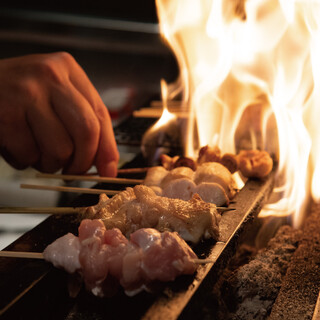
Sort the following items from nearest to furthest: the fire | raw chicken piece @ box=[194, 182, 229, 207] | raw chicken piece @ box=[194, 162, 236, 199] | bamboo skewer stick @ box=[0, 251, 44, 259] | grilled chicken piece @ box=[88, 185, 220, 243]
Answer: bamboo skewer stick @ box=[0, 251, 44, 259]
grilled chicken piece @ box=[88, 185, 220, 243]
raw chicken piece @ box=[194, 182, 229, 207]
raw chicken piece @ box=[194, 162, 236, 199]
the fire

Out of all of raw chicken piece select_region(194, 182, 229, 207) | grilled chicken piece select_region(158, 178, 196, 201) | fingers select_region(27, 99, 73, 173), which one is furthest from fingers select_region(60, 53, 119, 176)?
raw chicken piece select_region(194, 182, 229, 207)

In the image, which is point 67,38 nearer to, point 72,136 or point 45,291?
point 72,136

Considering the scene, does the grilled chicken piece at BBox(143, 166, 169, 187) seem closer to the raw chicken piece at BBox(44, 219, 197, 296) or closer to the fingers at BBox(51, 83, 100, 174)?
the fingers at BBox(51, 83, 100, 174)

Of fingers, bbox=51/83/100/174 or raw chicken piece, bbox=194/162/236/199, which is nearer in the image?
raw chicken piece, bbox=194/162/236/199

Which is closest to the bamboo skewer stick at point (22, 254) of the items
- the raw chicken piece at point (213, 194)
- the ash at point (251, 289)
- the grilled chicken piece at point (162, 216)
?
the grilled chicken piece at point (162, 216)

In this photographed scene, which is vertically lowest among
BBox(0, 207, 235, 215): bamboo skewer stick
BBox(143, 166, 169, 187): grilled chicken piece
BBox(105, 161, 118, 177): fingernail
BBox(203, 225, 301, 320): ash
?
BBox(203, 225, 301, 320): ash

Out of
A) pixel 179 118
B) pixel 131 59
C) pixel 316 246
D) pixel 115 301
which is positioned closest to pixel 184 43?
pixel 179 118

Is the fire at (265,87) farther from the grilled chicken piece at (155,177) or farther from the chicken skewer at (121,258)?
the chicken skewer at (121,258)
